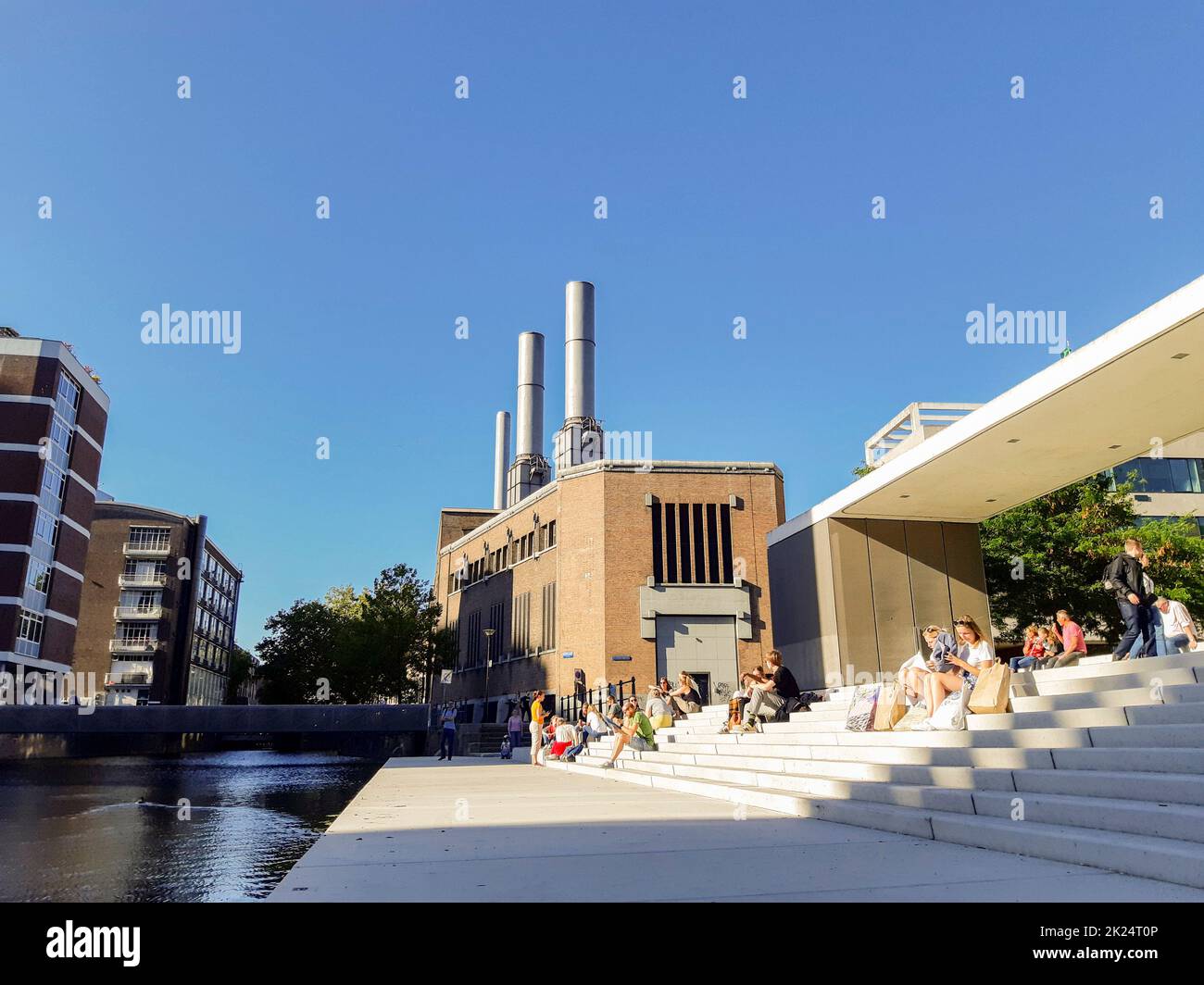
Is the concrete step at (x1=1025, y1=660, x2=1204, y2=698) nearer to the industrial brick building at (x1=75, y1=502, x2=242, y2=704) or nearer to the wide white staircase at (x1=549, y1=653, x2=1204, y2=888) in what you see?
the wide white staircase at (x1=549, y1=653, x2=1204, y2=888)

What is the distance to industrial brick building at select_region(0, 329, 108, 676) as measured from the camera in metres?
40.3

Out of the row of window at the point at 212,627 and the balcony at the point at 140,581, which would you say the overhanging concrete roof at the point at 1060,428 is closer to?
the balcony at the point at 140,581

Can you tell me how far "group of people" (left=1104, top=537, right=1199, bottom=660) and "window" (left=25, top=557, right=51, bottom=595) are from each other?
45.6 meters

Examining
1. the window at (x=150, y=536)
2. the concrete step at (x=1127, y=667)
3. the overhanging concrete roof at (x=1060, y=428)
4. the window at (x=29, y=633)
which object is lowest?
the concrete step at (x=1127, y=667)

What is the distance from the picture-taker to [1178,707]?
259 inches

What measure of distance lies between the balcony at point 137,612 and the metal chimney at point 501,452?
30401mm

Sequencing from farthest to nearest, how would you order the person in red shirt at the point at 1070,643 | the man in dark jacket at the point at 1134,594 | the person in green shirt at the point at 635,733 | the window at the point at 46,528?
1. the window at the point at 46,528
2. the person in green shirt at the point at 635,733
3. the person in red shirt at the point at 1070,643
4. the man in dark jacket at the point at 1134,594

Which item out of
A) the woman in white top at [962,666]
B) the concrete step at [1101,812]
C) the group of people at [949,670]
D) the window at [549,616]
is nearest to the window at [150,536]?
the window at [549,616]

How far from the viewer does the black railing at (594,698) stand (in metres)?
28.3

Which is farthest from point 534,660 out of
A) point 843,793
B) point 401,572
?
point 843,793

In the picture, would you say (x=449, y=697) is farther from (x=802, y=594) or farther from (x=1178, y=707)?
(x=1178, y=707)
